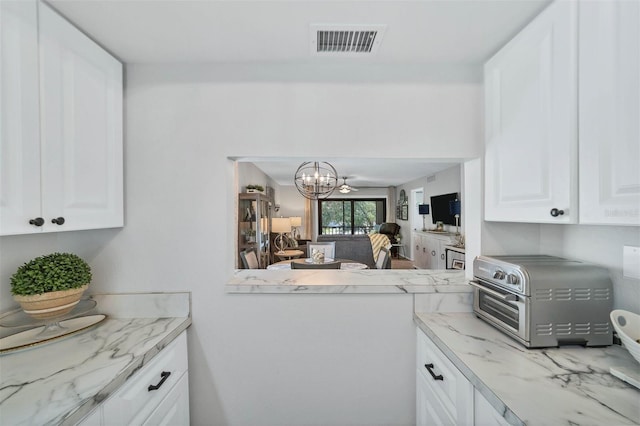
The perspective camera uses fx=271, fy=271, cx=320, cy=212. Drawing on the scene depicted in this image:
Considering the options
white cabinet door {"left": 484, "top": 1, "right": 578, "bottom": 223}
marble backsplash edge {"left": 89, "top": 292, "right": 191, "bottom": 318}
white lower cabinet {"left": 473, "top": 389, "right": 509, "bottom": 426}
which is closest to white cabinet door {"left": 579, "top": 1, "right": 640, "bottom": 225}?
white cabinet door {"left": 484, "top": 1, "right": 578, "bottom": 223}

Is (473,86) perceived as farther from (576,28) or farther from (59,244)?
(59,244)

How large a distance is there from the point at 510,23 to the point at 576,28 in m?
0.28

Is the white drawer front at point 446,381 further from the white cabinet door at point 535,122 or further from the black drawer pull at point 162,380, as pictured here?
the black drawer pull at point 162,380

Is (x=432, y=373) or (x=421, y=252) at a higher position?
(x=432, y=373)

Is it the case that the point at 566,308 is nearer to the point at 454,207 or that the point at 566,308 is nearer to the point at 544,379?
the point at 544,379

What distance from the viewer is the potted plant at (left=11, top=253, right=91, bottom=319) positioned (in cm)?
105

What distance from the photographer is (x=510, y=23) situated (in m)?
1.14

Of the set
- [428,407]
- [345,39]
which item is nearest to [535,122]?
[345,39]

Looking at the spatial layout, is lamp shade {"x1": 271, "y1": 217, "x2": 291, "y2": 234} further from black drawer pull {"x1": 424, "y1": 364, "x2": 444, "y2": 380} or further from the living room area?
black drawer pull {"x1": 424, "y1": 364, "x2": 444, "y2": 380}

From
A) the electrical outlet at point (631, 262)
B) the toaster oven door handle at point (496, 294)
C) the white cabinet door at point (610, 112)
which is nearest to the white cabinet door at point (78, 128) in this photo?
the toaster oven door handle at point (496, 294)

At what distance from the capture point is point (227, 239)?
4.79 feet

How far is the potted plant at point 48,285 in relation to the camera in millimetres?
1055

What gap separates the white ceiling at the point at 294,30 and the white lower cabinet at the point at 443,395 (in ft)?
4.55

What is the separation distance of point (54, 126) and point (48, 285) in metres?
0.63
